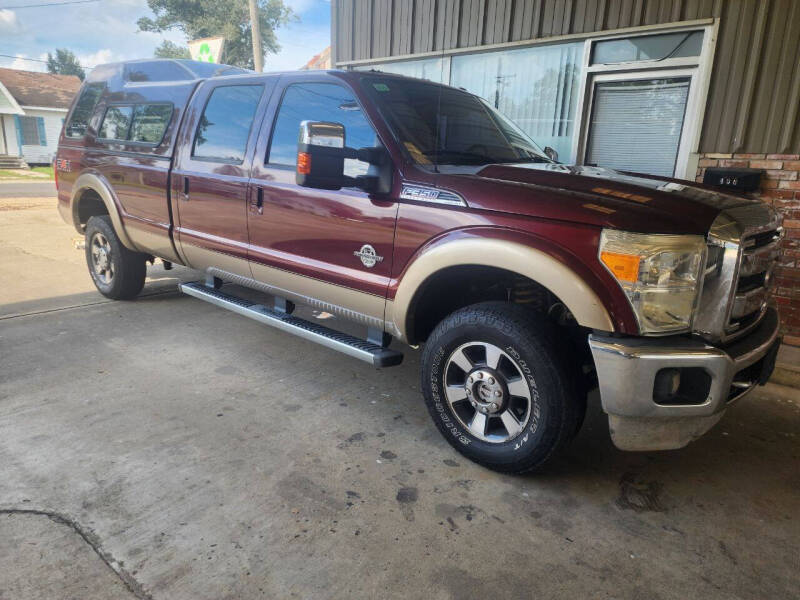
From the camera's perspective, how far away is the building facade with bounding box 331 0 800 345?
455 cm

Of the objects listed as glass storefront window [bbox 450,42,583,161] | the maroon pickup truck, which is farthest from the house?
the maroon pickup truck

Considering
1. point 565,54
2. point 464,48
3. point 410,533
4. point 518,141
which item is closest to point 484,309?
point 410,533

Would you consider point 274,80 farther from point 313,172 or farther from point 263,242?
point 313,172

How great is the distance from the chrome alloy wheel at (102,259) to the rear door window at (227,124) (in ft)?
5.97

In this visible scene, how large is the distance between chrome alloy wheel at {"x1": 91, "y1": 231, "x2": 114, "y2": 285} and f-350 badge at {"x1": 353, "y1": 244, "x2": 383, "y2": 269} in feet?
10.8

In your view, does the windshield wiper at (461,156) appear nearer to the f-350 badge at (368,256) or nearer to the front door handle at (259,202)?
the f-350 badge at (368,256)

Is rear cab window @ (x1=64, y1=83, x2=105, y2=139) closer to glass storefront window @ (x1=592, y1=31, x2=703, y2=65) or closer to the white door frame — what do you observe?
glass storefront window @ (x1=592, y1=31, x2=703, y2=65)

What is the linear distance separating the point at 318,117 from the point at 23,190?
18.9 meters

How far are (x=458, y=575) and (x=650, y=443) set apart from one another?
1.01 m

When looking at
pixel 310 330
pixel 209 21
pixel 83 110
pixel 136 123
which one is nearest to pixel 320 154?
pixel 310 330

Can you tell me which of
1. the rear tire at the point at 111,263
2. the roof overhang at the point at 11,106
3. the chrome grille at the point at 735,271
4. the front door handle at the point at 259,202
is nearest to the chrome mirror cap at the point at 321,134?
the front door handle at the point at 259,202

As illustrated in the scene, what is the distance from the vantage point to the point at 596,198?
7.99 ft

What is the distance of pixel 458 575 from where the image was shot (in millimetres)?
2119

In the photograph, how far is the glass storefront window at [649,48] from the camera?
16.2ft
